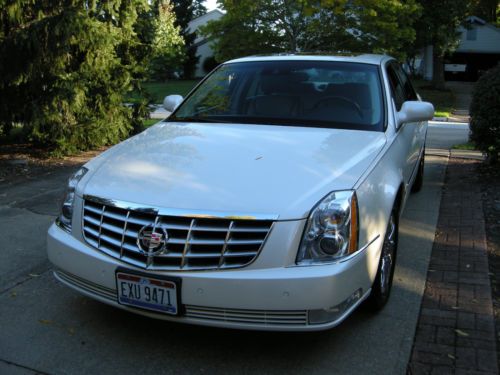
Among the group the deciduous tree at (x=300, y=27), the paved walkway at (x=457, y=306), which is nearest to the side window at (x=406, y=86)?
the paved walkway at (x=457, y=306)

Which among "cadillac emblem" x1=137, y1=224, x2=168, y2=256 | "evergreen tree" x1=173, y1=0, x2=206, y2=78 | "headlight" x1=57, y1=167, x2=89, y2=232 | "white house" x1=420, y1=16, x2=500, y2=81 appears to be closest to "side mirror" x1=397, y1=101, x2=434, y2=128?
"cadillac emblem" x1=137, y1=224, x2=168, y2=256

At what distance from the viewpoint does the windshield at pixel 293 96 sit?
4109mm

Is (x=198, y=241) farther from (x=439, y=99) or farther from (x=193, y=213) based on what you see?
(x=439, y=99)

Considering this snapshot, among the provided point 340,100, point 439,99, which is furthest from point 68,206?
point 439,99

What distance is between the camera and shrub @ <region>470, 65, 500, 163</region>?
22.6 ft

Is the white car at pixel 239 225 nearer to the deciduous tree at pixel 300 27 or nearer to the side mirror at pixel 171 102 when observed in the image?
the side mirror at pixel 171 102

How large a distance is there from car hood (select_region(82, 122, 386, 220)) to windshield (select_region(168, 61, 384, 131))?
22 centimetres

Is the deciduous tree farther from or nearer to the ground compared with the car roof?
farther from the ground

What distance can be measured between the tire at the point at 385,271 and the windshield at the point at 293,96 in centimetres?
74

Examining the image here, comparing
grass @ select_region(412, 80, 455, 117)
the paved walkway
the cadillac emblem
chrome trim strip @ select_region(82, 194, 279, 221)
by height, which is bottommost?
grass @ select_region(412, 80, 455, 117)

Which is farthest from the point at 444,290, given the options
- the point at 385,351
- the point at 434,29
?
the point at 434,29

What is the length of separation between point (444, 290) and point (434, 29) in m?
23.6

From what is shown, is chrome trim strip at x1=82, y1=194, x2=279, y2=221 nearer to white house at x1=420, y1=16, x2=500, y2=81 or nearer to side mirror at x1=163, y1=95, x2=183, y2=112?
side mirror at x1=163, y1=95, x2=183, y2=112

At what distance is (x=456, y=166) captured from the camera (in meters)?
8.35
